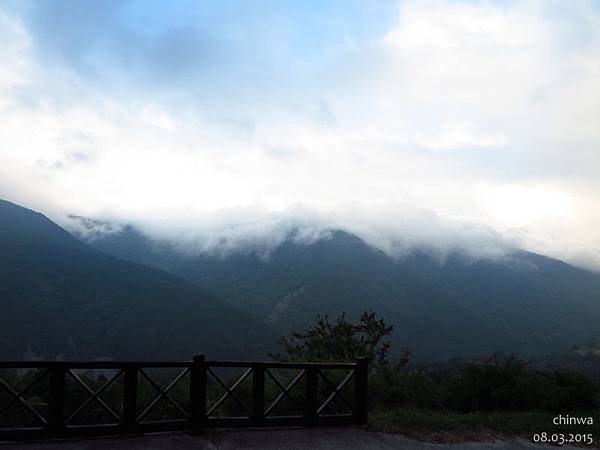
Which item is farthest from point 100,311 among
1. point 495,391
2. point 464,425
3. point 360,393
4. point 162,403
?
point 464,425

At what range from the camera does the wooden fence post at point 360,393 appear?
11.6 meters

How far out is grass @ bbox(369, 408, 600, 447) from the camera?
11.5 metres

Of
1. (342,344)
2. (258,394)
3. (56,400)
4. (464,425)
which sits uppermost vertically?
(56,400)

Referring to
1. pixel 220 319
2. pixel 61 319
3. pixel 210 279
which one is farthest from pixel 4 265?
pixel 210 279

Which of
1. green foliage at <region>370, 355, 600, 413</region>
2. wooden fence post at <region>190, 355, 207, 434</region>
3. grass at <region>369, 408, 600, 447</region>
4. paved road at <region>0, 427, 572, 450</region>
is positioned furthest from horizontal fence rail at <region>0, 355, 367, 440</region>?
green foliage at <region>370, 355, 600, 413</region>

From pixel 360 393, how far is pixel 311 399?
1.17 m

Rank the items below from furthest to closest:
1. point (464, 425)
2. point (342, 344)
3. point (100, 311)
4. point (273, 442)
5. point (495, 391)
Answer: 1. point (100, 311)
2. point (342, 344)
3. point (495, 391)
4. point (464, 425)
5. point (273, 442)

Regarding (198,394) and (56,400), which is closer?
(56,400)

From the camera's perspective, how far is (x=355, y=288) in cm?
15775

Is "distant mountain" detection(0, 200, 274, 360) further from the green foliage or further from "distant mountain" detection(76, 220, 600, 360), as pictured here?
the green foliage

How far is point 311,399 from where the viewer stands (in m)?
11.2

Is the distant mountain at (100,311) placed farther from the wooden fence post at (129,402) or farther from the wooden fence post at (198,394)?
the wooden fence post at (198,394)

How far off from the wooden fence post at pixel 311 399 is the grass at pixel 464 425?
4.21ft

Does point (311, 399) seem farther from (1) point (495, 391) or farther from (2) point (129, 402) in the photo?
(1) point (495, 391)
